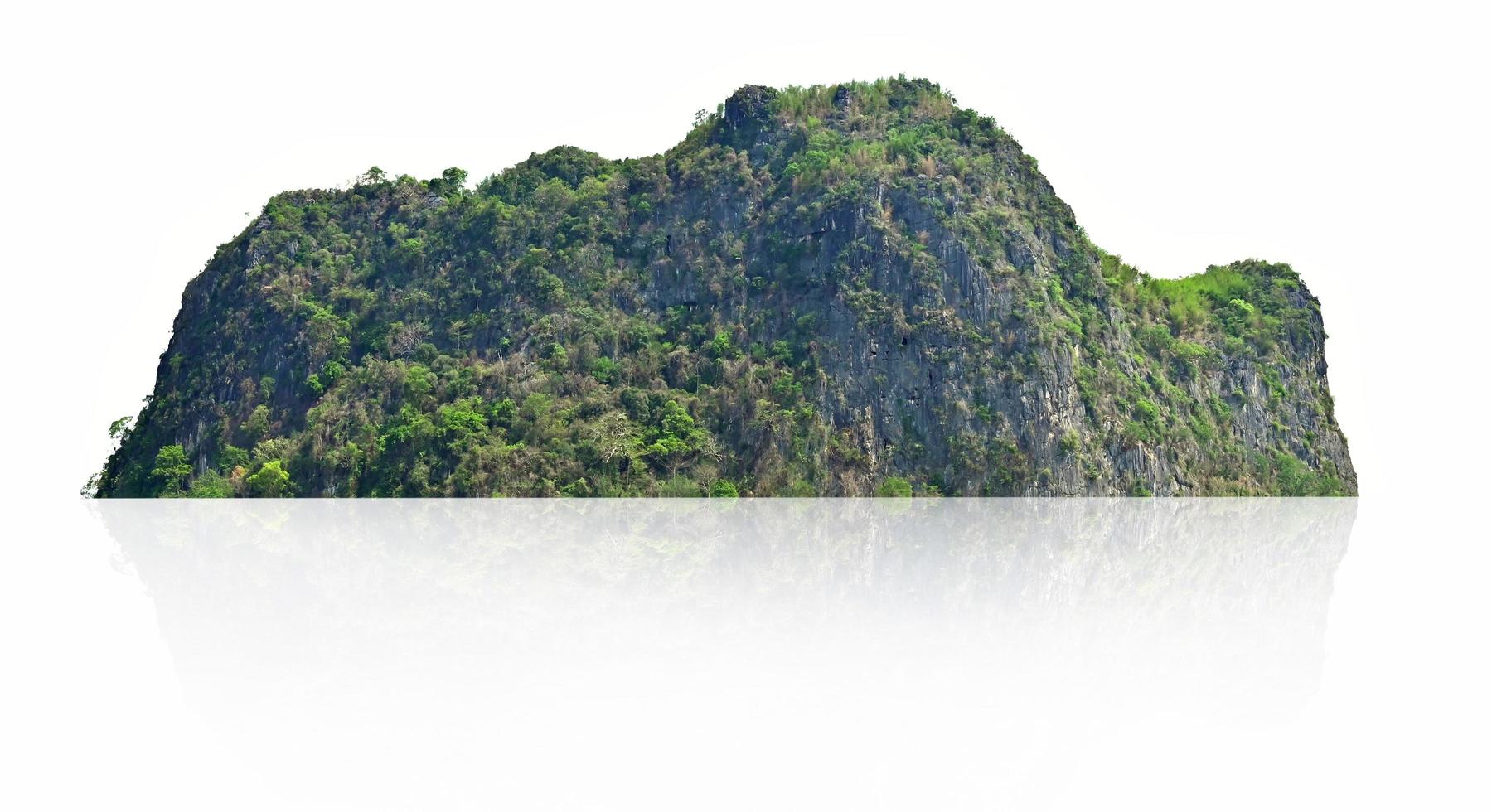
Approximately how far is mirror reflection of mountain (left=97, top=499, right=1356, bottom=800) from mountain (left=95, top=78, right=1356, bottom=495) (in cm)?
1644

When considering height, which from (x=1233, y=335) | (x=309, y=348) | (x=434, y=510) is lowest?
(x=434, y=510)

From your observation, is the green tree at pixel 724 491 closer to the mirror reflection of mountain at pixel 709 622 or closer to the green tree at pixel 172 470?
the mirror reflection of mountain at pixel 709 622

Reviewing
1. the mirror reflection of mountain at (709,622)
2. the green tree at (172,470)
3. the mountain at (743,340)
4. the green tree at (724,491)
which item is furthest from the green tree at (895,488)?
the green tree at (172,470)

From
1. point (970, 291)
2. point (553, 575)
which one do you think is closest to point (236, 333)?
point (970, 291)

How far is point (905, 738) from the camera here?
58.3ft

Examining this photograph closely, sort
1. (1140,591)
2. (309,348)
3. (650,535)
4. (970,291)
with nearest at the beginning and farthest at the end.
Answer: (1140,591) < (650,535) < (970,291) < (309,348)

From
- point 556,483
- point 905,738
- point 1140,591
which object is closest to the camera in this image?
point 905,738

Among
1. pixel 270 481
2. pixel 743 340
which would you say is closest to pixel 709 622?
pixel 743 340

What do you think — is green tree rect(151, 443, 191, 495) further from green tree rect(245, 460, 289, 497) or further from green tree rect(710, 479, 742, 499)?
green tree rect(710, 479, 742, 499)

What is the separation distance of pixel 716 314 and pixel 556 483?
1400 centimetres

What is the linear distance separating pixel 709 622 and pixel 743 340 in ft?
140

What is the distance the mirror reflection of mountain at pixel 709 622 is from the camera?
63.2ft

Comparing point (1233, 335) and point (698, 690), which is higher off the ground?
point (1233, 335)

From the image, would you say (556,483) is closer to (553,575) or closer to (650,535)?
(650,535)
